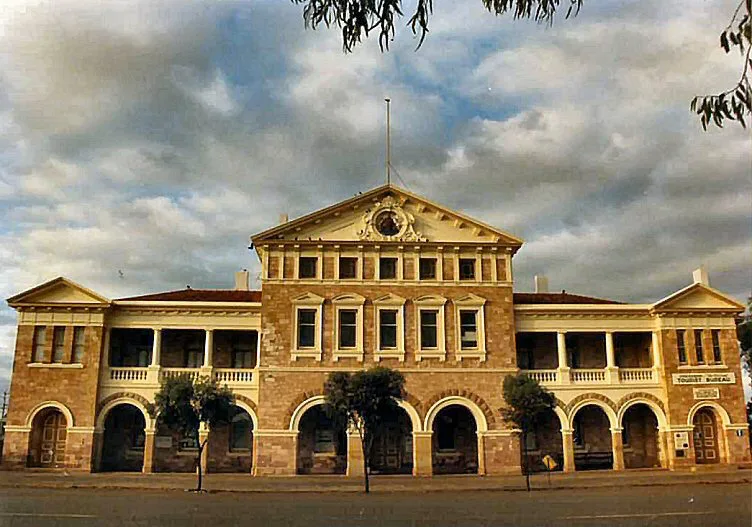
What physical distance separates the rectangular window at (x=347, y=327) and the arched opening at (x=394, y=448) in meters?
4.14

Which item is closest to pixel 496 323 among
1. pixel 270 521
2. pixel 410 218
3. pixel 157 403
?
pixel 410 218

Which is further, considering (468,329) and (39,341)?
(468,329)

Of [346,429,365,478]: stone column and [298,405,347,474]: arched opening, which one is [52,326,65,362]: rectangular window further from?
[346,429,365,478]: stone column

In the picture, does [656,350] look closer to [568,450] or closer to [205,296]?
[568,450]

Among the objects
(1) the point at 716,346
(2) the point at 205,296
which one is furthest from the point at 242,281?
(1) the point at 716,346

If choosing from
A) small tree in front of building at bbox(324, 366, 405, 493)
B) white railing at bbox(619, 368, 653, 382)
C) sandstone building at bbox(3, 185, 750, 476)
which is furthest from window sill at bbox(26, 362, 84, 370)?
white railing at bbox(619, 368, 653, 382)

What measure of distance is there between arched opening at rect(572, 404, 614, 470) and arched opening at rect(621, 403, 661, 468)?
833 millimetres

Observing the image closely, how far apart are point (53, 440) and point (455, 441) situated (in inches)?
730

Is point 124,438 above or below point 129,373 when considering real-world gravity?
below

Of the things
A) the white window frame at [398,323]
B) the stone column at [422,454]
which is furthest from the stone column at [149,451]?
Answer: the stone column at [422,454]

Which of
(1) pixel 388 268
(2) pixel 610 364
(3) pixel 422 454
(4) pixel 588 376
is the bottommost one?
(3) pixel 422 454

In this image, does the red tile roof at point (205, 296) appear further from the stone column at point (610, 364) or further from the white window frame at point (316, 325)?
the stone column at point (610, 364)

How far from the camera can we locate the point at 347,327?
33156mm

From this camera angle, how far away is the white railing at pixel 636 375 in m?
34.1
